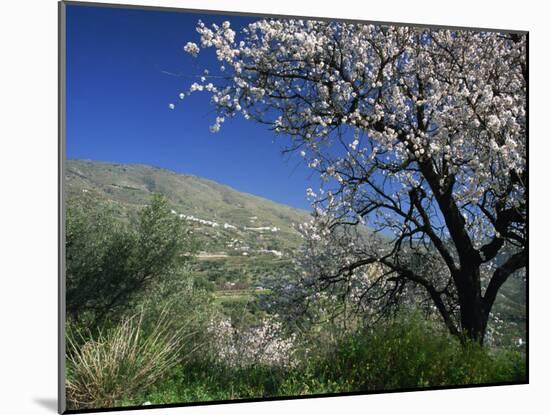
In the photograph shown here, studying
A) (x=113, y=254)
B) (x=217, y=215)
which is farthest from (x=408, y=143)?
(x=113, y=254)

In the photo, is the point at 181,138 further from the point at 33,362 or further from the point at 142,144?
the point at 33,362

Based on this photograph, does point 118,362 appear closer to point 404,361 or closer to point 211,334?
point 211,334

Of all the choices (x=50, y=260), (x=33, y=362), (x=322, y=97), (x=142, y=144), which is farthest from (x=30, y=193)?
(x=322, y=97)

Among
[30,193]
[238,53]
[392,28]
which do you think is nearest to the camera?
[30,193]

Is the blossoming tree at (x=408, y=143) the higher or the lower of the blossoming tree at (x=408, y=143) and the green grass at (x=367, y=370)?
the higher

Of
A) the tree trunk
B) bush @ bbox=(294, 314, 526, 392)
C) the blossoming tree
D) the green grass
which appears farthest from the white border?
the blossoming tree

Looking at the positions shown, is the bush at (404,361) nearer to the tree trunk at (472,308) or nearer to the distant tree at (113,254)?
the tree trunk at (472,308)

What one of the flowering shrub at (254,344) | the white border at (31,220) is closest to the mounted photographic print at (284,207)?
the flowering shrub at (254,344)

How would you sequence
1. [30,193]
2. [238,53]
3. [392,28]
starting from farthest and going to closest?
1. [392,28]
2. [238,53]
3. [30,193]
